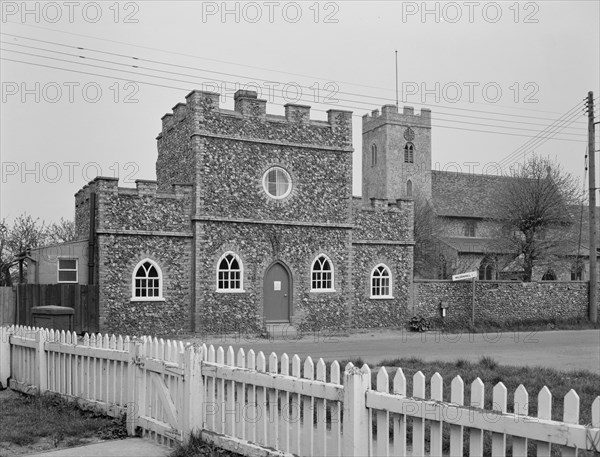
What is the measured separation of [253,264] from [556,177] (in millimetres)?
22909

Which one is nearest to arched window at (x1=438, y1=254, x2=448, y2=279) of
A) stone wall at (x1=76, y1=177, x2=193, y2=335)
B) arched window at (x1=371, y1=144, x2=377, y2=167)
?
arched window at (x1=371, y1=144, x2=377, y2=167)

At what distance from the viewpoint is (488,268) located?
52.6 m

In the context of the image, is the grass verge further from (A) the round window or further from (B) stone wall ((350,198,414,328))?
(B) stone wall ((350,198,414,328))

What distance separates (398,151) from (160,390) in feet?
201

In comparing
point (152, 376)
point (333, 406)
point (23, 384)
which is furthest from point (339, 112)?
point (333, 406)

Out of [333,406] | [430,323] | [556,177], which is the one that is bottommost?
[430,323]

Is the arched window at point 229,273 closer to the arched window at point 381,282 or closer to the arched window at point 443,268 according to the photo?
the arched window at point 381,282

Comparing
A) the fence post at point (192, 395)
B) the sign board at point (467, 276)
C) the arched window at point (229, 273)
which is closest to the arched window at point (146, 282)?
the arched window at point (229, 273)

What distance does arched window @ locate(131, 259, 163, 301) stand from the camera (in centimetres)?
2327

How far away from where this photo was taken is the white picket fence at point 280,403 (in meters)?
4.58

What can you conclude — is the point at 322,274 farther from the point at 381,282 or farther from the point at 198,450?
the point at 198,450

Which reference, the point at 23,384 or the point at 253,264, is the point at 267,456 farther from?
the point at 253,264

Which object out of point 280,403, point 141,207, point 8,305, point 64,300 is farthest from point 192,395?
point 141,207

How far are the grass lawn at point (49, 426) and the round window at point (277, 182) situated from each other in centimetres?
1632
